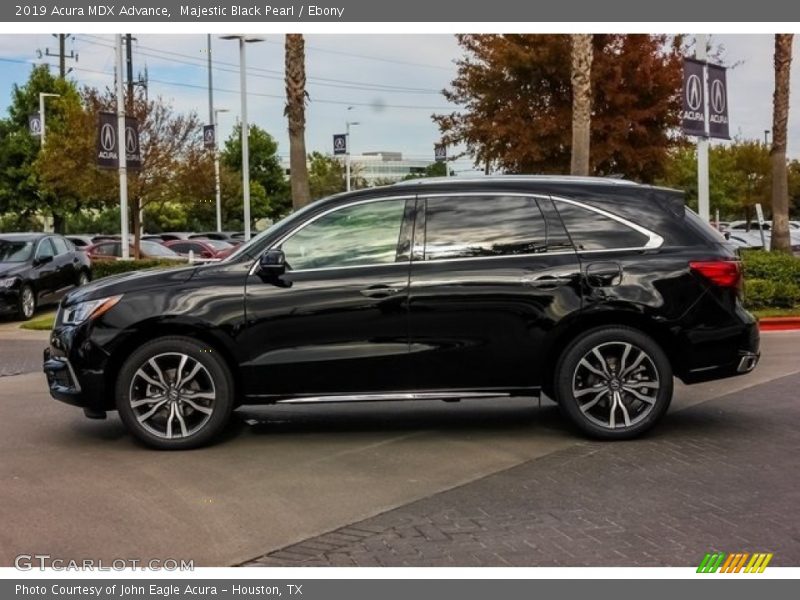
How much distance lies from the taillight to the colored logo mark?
261 cm

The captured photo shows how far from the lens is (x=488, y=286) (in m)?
6.73

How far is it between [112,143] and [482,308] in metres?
17.1

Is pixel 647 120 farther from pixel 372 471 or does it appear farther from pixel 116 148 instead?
pixel 372 471

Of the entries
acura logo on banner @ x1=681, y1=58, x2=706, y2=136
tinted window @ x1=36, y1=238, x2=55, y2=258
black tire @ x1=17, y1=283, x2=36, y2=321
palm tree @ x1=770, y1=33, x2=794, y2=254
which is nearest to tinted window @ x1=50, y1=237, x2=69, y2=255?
tinted window @ x1=36, y1=238, x2=55, y2=258

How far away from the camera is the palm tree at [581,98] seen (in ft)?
57.4

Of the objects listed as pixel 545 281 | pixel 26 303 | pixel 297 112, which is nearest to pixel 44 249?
pixel 26 303

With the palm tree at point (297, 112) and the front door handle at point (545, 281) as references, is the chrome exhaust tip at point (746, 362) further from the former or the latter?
the palm tree at point (297, 112)

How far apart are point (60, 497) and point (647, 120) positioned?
2266 centimetres

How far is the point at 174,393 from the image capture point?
6.77 metres

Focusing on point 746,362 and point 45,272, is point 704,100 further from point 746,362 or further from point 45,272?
point 45,272

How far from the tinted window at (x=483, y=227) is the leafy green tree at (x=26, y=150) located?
37.7 meters

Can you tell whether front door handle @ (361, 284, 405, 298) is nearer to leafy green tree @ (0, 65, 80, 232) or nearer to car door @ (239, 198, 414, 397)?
car door @ (239, 198, 414, 397)

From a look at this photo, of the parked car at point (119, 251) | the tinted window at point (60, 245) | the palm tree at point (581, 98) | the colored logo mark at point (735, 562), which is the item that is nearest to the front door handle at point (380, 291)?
the colored logo mark at point (735, 562)

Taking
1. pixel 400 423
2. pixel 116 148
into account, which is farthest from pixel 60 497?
pixel 116 148
